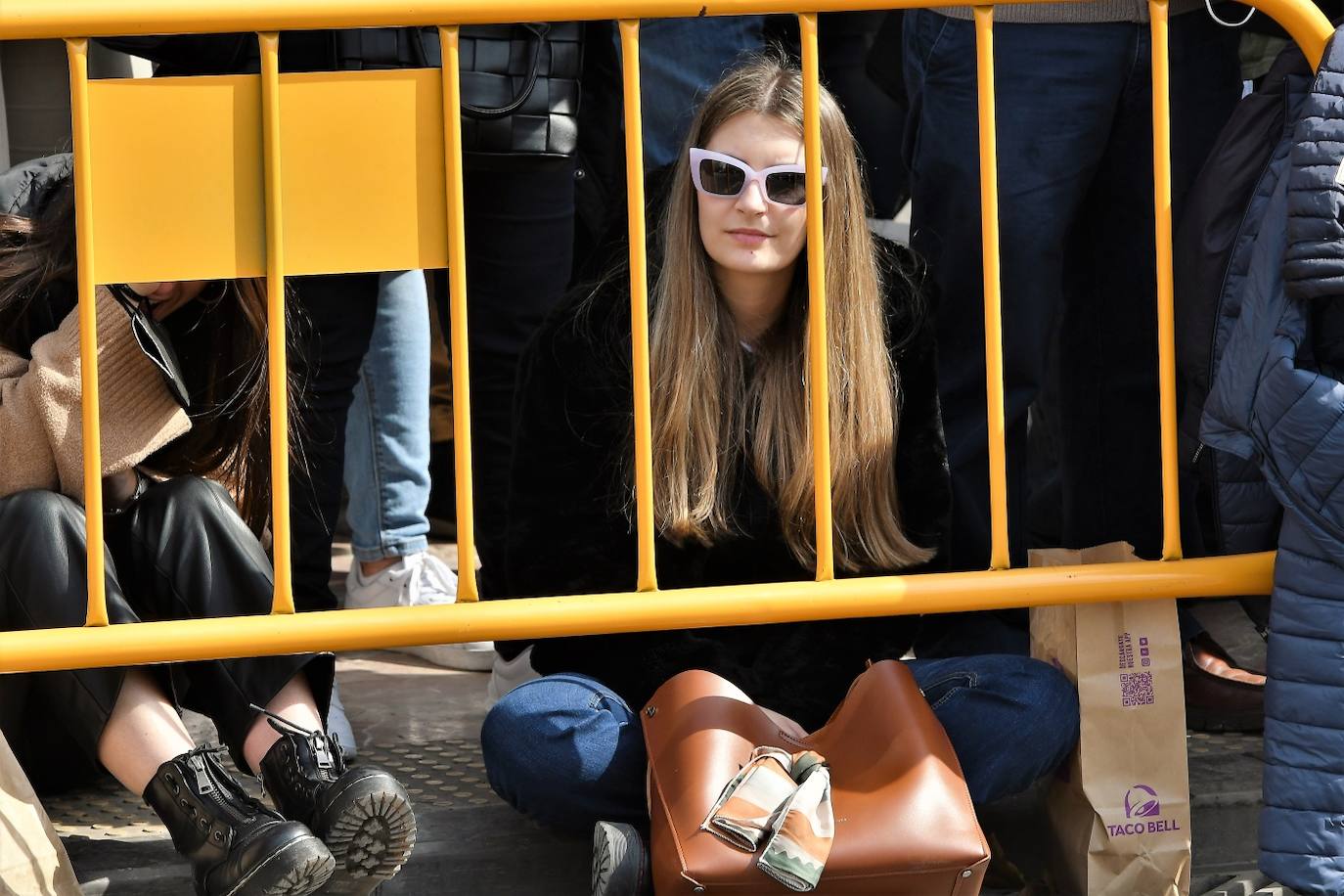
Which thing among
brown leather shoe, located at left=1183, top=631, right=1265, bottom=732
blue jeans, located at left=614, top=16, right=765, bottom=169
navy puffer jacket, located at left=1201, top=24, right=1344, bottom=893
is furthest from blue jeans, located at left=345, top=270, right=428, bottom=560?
navy puffer jacket, located at left=1201, top=24, right=1344, bottom=893

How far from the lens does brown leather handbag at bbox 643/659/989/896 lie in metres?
2.29

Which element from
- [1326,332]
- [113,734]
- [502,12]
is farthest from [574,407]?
[1326,332]

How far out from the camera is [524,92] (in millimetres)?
3145

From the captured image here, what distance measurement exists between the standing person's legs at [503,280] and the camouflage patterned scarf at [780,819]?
3.49 feet

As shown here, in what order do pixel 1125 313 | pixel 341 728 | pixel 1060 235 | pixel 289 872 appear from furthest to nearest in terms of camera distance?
1. pixel 1125 313
2. pixel 1060 235
3. pixel 341 728
4. pixel 289 872

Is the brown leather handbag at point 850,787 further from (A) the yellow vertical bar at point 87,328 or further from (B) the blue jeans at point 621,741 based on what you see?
(A) the yellow vertical bar at point 87,328

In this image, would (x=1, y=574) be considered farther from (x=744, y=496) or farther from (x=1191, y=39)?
(x=1191, y=39)

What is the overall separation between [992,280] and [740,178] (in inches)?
17.8

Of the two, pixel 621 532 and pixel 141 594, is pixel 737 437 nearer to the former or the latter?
pixel 621 532

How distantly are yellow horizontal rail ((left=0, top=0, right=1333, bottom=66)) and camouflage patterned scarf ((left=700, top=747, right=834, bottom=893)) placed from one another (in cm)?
107

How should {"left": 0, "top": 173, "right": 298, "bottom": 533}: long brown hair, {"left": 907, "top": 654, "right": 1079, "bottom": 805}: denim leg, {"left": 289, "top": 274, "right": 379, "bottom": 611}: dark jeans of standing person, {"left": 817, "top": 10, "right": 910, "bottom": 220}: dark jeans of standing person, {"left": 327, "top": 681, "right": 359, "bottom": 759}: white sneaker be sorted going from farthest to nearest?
1. {"left": 817, "top": 10, "right": 910, "bottom": 220}: dark jeans of standing person
2. {"left": 289, "top": 274, "right": 379, "bottom": 611}: dark jeans of standing person
3. {"left": 327, "top": 681, "right": 359, "bottom": 759}: white sneaker
4. {"left": 0, "top": 173, "right": 298, "bottom": 533}: long brown hair
5. {"left": 907, "top": 654, "right": 1079, "bottom": 805}: denim leg

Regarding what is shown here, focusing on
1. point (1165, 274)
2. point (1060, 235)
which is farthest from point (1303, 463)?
point (1060, 235)

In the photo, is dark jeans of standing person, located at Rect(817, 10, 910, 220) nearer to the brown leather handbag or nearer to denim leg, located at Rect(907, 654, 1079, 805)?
denim leg, located at Rect(907, 654, 1079, 805)

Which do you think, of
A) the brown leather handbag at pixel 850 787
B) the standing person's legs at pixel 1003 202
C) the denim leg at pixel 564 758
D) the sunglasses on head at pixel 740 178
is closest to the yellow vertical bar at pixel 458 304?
the denim leg at pixel 564 758
